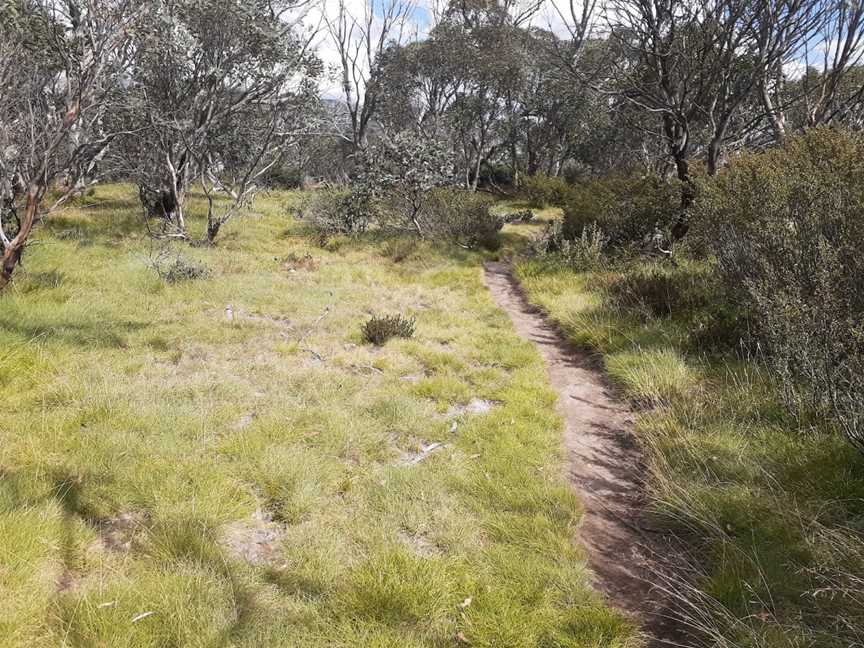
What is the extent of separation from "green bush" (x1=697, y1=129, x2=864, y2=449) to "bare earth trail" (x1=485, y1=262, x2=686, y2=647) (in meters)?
1.49

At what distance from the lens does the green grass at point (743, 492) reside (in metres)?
2.45

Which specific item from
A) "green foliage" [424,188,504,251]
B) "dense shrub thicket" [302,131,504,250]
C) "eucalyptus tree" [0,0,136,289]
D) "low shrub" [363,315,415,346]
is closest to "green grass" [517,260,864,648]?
"low shrub" [363,315,415,346]

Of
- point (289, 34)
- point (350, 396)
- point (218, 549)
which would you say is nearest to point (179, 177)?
point (289, 34)

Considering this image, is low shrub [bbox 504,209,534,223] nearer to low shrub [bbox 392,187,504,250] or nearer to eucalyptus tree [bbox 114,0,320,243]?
low shrub [bbox 392,187,504,250]

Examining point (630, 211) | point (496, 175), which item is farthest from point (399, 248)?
point (496, 175)

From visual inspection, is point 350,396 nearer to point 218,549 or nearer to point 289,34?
point 218,549

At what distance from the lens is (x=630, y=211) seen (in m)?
11.5

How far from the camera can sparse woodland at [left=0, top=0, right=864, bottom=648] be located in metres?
2.57

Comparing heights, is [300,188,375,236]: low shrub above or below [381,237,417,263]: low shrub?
above

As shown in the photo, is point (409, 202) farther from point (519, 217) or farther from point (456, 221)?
point (519, 217)

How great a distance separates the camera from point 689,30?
10.4m

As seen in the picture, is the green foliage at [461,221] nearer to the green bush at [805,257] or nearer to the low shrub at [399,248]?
the low shrub at [399,248]

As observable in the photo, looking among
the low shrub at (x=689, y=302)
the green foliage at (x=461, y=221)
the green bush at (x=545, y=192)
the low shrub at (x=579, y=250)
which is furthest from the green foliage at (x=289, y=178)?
the low shrub at (x=689, y=302)

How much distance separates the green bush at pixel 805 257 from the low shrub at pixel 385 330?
422 centimetres
